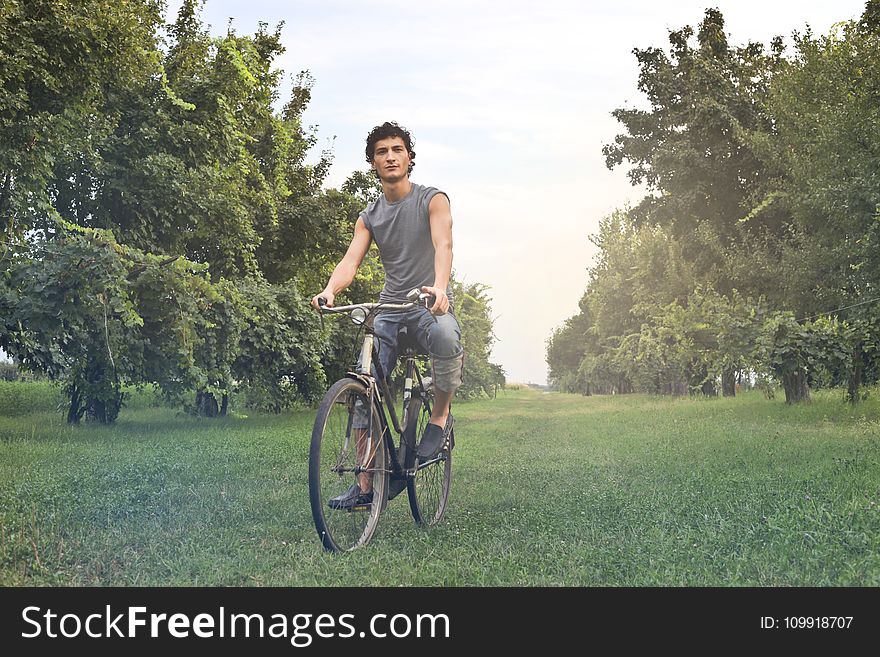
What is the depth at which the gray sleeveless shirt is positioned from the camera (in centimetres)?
553

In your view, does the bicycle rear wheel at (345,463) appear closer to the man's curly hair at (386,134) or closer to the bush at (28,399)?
the man's curly hair at (386,134)

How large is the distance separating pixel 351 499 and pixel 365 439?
1.17ft

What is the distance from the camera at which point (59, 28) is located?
15836 mm

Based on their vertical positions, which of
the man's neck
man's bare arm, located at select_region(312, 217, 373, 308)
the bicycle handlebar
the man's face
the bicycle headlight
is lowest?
the bicycle headlight

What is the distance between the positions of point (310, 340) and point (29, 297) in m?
9.38

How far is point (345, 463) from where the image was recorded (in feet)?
17.0

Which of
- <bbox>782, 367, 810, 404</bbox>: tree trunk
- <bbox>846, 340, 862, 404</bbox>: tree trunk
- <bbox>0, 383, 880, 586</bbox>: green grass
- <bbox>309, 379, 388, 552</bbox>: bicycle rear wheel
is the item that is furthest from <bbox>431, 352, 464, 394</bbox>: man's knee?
<bbox>782, 367, 810, 404</bbox>: tree trunk

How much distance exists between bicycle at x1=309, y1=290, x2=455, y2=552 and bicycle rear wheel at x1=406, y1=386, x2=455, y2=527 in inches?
0.4

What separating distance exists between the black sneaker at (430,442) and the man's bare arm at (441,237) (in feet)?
3.39

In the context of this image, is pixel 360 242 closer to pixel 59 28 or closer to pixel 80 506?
pixel 80 506

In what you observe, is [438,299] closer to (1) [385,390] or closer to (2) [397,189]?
(1) [385,390]

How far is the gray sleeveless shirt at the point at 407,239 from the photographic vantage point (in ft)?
18.1

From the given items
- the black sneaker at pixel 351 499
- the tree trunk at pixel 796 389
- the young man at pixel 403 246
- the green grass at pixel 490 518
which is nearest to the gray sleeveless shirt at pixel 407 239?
→ the young man at pixel 403 246

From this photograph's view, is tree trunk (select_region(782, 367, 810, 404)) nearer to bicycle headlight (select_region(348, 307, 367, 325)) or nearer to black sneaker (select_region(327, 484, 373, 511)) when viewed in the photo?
black sneaker (select_region(327, 484, 373, 511))
